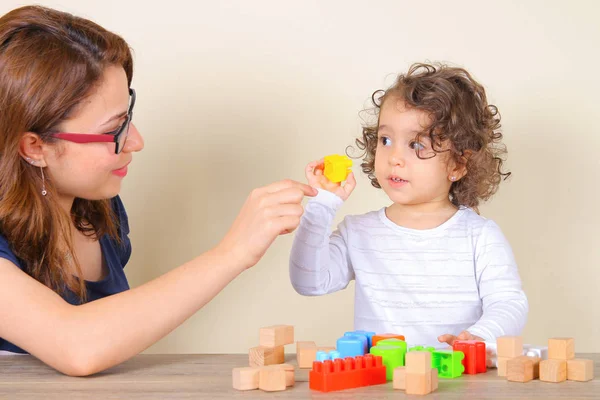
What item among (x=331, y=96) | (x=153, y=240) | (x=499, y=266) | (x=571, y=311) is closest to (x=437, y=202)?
(x=499, y=266)

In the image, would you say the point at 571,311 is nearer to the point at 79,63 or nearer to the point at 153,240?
the point at 153,240

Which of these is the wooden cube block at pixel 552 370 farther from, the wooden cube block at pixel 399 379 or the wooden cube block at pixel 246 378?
the wooden cube block at pixel 246 378

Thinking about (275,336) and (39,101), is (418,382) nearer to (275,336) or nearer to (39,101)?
(275,336)

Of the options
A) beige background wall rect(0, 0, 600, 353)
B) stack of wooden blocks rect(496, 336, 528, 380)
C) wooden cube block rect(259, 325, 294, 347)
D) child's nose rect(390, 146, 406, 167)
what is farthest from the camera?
beige background wall rect(0, 0, 600, 353)

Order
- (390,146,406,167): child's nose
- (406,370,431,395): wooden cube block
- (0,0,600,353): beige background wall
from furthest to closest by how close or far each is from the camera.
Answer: (0,0,600,353): beige background wall
(390,146,406,167): child's nose
(406,370,431,395): wooden cube block

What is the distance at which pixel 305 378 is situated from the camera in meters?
1.18

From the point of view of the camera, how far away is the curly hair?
5.58 feet

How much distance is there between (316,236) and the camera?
159cm

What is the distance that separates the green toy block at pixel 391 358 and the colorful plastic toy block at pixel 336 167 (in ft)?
1.57

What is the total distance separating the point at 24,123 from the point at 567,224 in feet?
5.11

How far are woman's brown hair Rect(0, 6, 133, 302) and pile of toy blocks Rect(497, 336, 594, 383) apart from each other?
0.84 m

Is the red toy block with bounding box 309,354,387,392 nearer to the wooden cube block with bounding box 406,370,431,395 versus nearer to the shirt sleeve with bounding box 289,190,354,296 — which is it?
the wooden cube block with bounding box 406,370,431,395

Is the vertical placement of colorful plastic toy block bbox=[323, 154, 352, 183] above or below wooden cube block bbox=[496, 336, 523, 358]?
above

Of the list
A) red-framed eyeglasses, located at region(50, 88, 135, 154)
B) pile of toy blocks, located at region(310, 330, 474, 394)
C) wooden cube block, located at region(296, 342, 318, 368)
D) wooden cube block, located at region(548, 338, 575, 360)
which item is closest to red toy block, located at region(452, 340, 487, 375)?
pile of toy blocks, located at region(310, 330, 474, 394)
